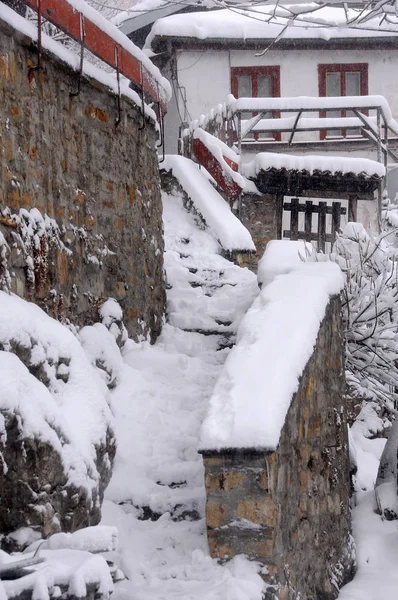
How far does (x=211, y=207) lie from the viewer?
9273 mm

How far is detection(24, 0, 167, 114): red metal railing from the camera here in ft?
16.4

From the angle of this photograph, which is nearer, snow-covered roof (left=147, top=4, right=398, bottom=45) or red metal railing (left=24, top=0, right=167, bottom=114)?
red metal railing (left=24, top=0, right=167, bottom=114)

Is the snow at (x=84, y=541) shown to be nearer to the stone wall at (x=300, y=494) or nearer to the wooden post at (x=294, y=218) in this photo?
the stone wall at (x=300, y=494)

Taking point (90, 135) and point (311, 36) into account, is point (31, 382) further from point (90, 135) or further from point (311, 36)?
point (311, 36)

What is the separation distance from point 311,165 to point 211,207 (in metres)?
3.47

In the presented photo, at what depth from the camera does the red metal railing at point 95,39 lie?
498cm

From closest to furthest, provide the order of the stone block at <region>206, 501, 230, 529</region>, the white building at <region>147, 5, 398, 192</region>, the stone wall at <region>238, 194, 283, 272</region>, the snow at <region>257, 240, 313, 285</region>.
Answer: the stone block at <region>206, 501, 230, 529</region>, the snow at <region>257, 240, 313, 285</region>, the stone wall at <region>238, 194, 283, 272</region>, the white building at <region>147, 5, 398, 192</region>

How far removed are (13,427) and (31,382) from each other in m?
0.29

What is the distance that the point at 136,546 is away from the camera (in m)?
4.29

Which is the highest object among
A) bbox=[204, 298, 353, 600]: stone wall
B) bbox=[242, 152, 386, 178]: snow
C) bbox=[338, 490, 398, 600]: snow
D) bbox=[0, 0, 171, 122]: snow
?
bbox=[0, 0, 171, 122]: snow

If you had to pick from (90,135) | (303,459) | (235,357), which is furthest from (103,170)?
(303,459)

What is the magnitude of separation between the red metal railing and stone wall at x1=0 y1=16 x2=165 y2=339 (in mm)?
217

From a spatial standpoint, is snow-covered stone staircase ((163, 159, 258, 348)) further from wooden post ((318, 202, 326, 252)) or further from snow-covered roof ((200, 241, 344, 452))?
wooden post ((318, 202, 326, 252))

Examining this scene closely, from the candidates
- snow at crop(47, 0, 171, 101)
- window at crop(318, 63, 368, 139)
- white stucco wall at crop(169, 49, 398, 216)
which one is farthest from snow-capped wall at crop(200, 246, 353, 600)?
window at crop(318, 63, 368, 139)
